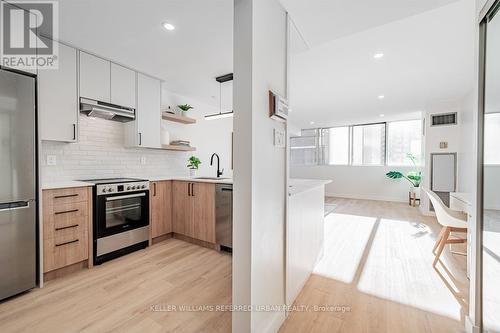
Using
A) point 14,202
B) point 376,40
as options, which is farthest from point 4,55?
point 376,40

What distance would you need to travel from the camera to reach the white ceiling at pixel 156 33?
177 centimetres

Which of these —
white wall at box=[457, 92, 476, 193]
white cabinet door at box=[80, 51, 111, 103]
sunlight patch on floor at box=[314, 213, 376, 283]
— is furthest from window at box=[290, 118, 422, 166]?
white cabinet door at box=[80, 51, 111, 103]

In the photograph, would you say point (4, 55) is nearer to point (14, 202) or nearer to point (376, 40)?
point (14, 202)

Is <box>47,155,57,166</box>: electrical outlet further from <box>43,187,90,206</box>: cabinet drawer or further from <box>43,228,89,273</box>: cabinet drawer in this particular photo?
<box>43,228,89,273</box>: cabinet drawer

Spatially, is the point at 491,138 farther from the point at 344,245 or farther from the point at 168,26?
the point at 168,26

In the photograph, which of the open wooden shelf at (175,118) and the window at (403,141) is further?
the window at (403,141)

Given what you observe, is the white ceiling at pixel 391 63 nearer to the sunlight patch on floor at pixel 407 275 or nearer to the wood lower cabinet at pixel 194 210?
the wood lower cabinet at pixel 194 210

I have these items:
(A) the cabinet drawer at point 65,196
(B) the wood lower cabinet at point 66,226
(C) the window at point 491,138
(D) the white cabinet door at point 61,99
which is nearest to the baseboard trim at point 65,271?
(B) the wood lower cabinet at point 66,226

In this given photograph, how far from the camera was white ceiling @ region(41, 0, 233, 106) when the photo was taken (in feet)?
5.81

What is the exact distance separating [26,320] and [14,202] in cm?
93

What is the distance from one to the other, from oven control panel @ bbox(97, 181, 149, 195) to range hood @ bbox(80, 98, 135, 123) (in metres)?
0.89

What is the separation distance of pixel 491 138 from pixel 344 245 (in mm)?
2189

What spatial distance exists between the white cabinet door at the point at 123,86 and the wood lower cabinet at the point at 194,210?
4.29ft

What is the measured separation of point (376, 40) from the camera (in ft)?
7.53
